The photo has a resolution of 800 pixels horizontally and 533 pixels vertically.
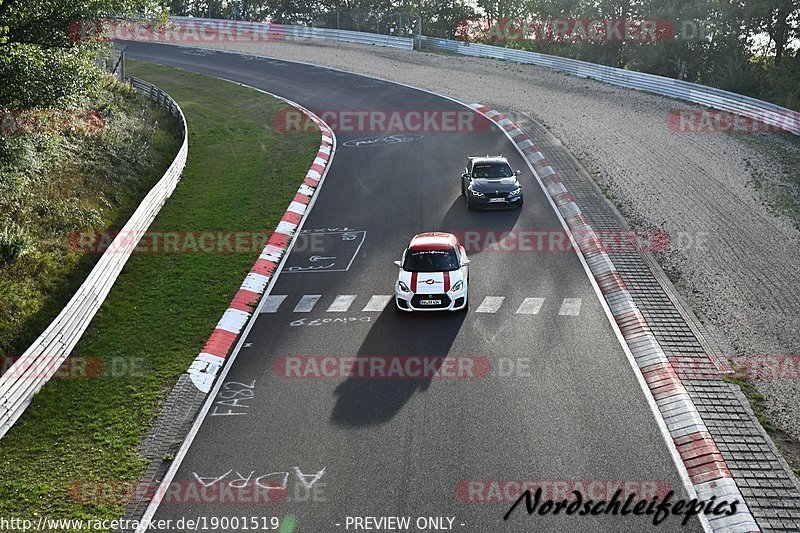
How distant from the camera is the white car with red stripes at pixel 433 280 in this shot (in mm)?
16344

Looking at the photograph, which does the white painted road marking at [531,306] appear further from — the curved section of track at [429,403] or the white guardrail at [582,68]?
the white guardrail at [582,68]

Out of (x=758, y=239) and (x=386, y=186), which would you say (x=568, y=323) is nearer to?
(x=758, y=239)

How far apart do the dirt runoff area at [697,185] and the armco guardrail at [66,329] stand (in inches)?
544

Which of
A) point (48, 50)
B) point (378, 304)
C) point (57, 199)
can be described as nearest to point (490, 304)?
point (378, 304)

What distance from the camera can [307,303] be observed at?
1745 centimetres

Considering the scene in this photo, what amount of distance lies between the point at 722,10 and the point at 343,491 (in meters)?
43.8

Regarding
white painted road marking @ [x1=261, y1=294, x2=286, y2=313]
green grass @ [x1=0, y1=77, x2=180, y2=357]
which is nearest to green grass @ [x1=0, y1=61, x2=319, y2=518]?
white painted road marking @ [x1=261, y1=294, x2=286, y2=313]

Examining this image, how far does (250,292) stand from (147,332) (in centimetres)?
284

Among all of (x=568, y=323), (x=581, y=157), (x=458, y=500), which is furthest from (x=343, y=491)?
(x=581, y=157)

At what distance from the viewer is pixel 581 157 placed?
92.3 feet

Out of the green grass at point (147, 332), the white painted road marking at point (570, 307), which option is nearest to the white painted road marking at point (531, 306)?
the white painted road marking at point (570, 307)

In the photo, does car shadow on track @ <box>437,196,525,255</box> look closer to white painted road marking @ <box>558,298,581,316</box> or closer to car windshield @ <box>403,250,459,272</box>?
car windshield @ <box>403,250,459,272</box>

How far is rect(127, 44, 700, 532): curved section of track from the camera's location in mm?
10812

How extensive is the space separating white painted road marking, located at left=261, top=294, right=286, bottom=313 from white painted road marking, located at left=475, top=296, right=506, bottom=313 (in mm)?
4881
